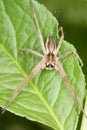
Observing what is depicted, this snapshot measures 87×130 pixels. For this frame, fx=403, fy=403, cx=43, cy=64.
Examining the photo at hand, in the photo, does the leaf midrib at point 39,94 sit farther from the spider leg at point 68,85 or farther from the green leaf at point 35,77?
the spider leg at point 68,85

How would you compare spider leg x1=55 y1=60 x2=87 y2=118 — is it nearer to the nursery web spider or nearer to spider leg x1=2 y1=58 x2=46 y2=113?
the nursery web spider

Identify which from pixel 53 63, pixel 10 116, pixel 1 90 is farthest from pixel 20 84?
pixel 10 116

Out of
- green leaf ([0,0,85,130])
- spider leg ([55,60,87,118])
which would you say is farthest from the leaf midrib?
spider leg ([55,60,87,118])

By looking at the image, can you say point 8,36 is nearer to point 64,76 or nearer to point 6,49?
point 6,49

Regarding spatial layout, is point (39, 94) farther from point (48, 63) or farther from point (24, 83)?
point (48, 63)

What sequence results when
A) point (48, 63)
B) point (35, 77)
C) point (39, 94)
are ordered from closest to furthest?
1. point (39, 94)
2. point (35, 77)
3. point (48, 63)

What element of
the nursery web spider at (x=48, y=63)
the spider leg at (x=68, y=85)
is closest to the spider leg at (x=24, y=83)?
the nursery web spider at (x=48, y=63)

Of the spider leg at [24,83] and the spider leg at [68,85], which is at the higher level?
the spider leg at [24,83]

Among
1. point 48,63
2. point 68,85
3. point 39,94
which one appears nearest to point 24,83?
Answer: point 39,94
